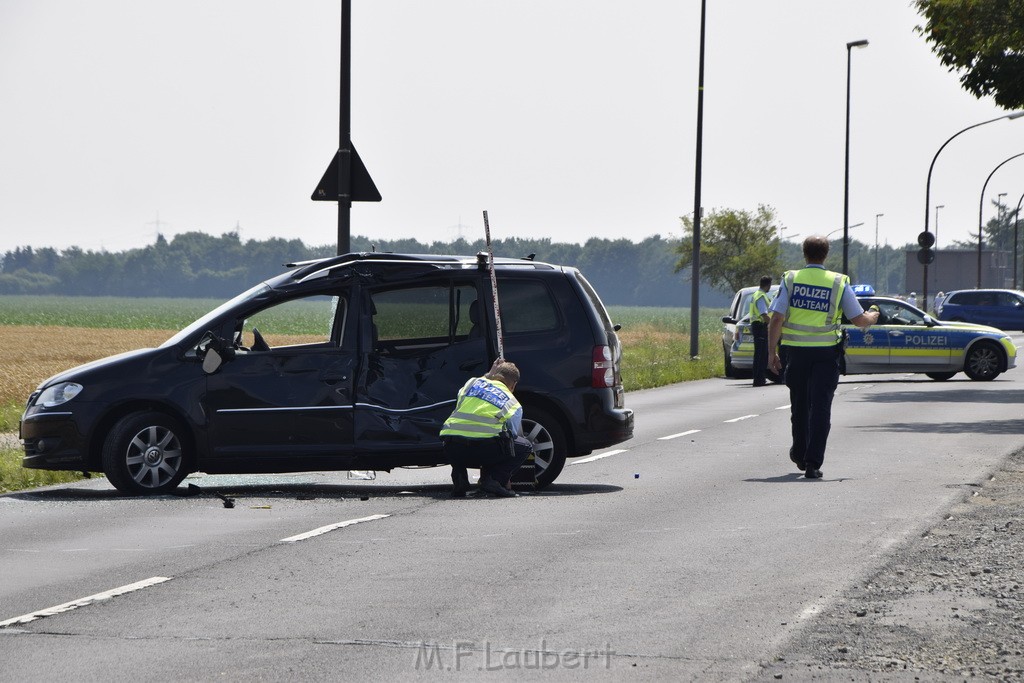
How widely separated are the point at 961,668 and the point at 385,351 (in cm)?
648

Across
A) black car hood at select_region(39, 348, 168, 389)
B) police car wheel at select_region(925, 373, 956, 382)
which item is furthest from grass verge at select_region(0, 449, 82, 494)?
police car wheel at select_region(925, 373, 956, 382)

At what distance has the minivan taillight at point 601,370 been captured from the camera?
39.7 feet

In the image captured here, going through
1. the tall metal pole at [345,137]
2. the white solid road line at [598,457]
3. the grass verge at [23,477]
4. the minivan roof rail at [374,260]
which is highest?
the tall metal pole at [345,137]

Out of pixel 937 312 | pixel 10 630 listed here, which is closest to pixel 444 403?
pixel 10 630

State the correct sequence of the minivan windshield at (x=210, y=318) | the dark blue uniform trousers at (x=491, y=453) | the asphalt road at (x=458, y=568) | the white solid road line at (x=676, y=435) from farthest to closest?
the white solid road line at (x=676, y=435) < the minivan windshield at (x=210, y=318) < the dark blue uniform trousers at (x=491, y=453) < the asphalt road at (x=458, y=568)

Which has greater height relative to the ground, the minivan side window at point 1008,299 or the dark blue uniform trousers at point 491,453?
the minivan side window at point 1008,299

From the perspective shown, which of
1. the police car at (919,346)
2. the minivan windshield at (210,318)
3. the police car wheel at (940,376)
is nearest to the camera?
the minivan windshield at (210,318)

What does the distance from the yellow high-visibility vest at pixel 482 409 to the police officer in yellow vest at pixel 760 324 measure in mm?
12549

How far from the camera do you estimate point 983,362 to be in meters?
27.8

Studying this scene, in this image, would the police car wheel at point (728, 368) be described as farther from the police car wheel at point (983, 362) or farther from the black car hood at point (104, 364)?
the black car hood at point (104, 364)

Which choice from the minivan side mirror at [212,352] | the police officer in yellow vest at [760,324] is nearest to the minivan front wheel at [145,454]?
the minivan side mirror at [212,352]

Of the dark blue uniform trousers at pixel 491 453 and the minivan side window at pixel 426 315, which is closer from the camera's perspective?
the dark blue uniform trousers at pixel 491 453

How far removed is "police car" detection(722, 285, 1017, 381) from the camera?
2720cm

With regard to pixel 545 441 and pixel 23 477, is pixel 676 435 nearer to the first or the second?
pixel 545 441
